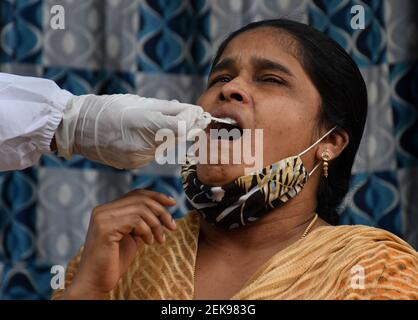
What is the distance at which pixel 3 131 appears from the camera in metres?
1.87

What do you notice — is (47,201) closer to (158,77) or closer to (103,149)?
(158,77)

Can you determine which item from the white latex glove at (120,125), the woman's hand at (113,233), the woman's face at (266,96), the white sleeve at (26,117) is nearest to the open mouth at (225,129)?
the woman's face at (266,96)

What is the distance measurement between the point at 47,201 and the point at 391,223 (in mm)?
1146

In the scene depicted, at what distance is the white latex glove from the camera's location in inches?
69.2

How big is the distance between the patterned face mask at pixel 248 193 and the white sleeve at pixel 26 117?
0.36 meters

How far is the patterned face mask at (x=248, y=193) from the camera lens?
1.94 meters

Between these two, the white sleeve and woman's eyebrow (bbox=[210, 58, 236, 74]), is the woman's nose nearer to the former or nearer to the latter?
woman's eyebrow (bbox=[210, 58, 236, 74])

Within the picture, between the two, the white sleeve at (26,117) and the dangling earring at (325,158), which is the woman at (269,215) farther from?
the white sleeve at (26,117)

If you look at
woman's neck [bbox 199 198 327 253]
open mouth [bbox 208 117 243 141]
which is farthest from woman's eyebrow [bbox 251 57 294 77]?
woman's neck [bbox 199 198 327 253]

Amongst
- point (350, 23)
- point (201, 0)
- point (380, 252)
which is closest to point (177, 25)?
point (201, 0)

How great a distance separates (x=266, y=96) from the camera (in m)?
2.00

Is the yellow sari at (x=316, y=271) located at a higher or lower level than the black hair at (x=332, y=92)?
lower

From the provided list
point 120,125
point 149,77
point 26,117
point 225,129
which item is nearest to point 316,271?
point 225,129

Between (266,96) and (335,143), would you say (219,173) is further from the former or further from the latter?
(335,143)
